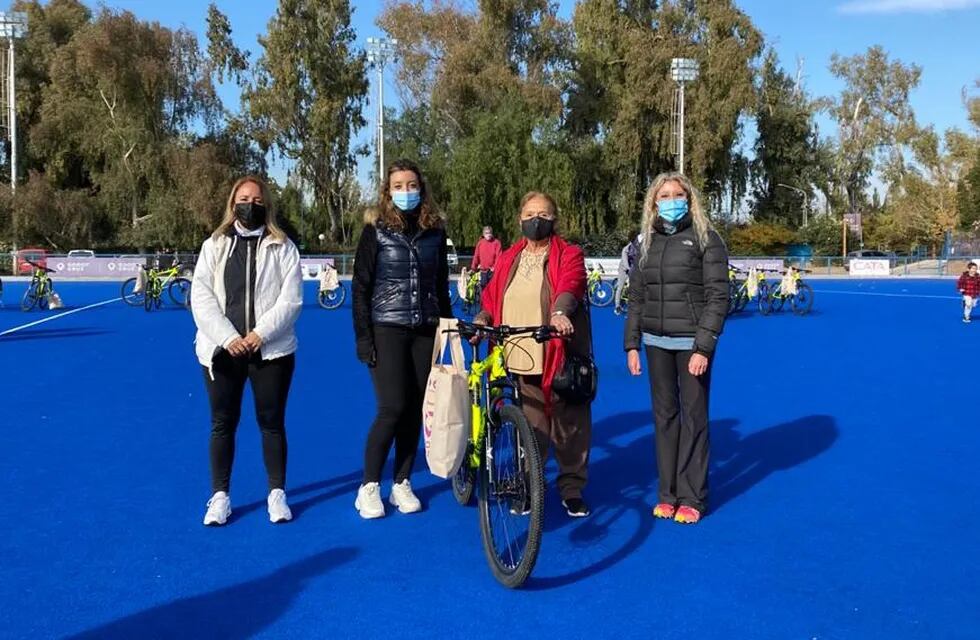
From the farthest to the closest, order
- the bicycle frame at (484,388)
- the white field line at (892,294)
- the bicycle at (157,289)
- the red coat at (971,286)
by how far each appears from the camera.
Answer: the white field line at (892,294) → the bicycle at (157,289) → the red coat at (971,286) → the bicycle frame at (484,388)

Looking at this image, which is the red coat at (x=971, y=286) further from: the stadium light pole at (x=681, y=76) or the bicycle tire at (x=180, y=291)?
the stadium light pole at (x=681, y=76)

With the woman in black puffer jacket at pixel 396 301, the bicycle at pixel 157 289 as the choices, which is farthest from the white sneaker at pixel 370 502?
the bicycle at pixel 157 289

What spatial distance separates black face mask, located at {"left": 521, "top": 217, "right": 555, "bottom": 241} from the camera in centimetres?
435

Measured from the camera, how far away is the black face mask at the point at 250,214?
4.30 metres

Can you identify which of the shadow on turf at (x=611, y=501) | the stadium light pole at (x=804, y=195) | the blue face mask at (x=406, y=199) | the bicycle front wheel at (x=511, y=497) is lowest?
the shadow on turf at (x=611, y=501)

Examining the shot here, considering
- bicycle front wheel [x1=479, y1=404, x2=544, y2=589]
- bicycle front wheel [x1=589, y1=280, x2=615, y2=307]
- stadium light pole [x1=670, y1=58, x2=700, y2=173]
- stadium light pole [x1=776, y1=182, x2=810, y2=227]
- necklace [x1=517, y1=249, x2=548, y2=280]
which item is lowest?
bicycle front wheel [x1=479, y1=404, x2=544, y2=589]

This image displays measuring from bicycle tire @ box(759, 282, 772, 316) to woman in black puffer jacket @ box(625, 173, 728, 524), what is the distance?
47.7 feet

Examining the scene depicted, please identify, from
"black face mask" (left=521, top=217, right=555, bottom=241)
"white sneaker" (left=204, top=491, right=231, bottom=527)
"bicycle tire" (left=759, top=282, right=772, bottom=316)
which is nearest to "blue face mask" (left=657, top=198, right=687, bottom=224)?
"black face mask" (left=521, top=217, right=555, bottom=241)

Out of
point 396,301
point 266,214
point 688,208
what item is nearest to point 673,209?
point 688,208

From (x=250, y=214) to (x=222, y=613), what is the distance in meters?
1.91

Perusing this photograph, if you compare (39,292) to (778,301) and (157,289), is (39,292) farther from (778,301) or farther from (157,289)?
(778,301)

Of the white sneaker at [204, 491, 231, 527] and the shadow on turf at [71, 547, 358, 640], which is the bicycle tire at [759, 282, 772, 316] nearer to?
the white sneaker at [204, 491, 231, 527]

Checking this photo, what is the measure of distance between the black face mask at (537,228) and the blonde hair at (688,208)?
493 mm

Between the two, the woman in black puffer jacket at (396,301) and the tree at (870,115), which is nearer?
the woman in black puffer jacket at (396,301)
